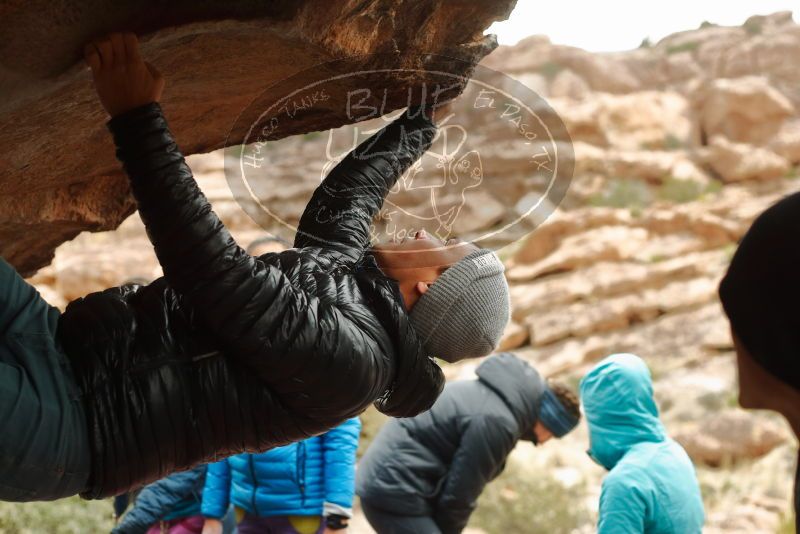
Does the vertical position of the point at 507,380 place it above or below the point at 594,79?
above

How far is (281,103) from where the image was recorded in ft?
7.11

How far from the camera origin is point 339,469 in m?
3.27

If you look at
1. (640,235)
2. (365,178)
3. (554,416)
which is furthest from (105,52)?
(640,235)

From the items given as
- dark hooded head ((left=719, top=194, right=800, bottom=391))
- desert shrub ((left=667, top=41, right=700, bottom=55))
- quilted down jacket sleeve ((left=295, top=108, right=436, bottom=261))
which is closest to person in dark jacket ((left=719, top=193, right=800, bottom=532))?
dark hooded head ((left=719, top=194, right=800, bottom=391))

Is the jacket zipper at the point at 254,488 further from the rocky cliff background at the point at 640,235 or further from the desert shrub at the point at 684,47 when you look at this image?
the desert shrub at the point at 684,47

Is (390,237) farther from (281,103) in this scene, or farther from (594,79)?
(594,79)

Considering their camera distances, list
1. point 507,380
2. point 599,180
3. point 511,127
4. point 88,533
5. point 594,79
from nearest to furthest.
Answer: point 511,127
point 507,380
point 88,533
point 599,180
point 594,79

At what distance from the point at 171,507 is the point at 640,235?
12.3m

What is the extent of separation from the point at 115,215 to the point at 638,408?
211cm

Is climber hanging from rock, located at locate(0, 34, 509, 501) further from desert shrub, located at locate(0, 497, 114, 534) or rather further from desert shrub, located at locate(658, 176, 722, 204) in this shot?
desert shrub, located at locate(658, 176, 722, 204)

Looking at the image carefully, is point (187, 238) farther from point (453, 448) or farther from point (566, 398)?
point (566, 398)

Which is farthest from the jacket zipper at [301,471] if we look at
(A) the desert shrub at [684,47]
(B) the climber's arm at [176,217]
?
(A) the desert shrub at [684,47]

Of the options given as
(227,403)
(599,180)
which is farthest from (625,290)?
(227,403)

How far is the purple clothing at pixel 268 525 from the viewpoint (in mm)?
3326
